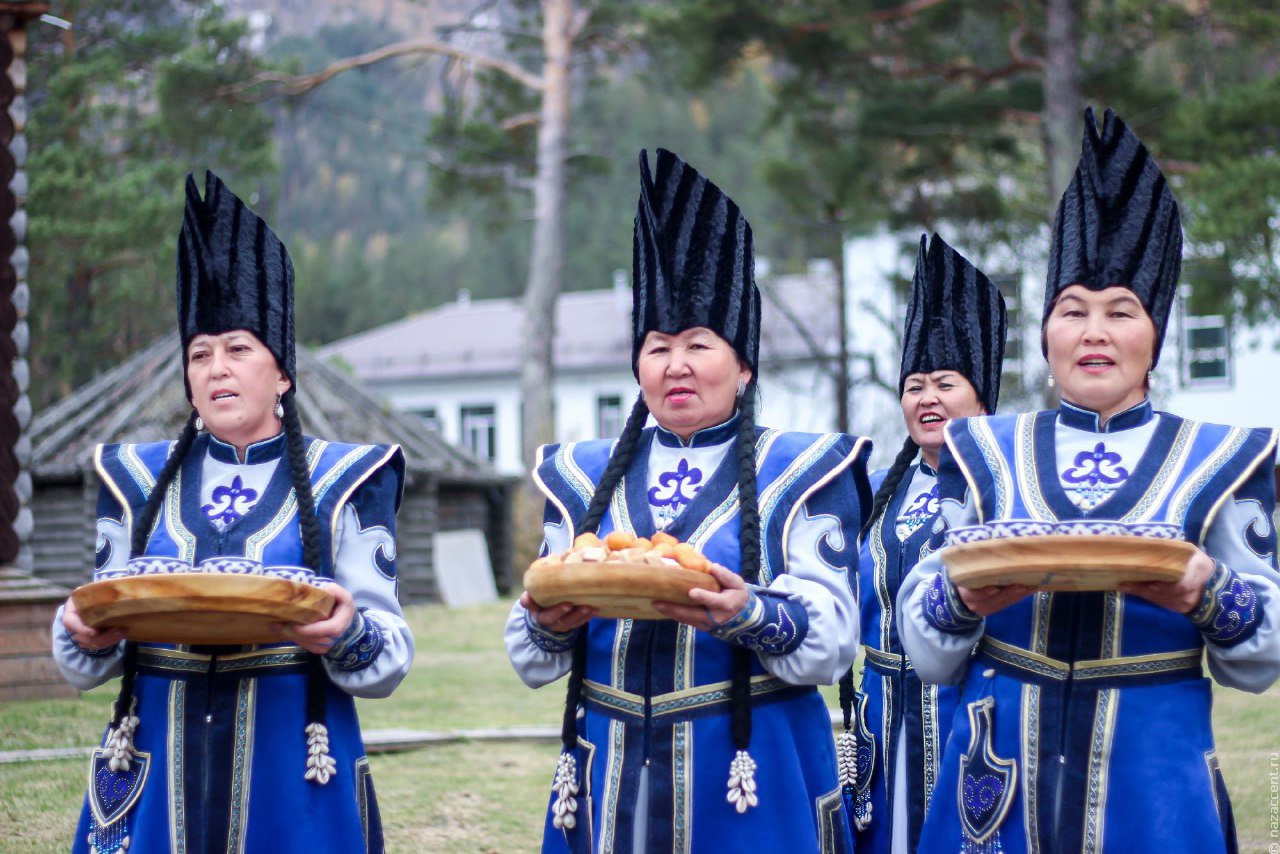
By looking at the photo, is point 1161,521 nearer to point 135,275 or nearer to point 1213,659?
point 1213,659

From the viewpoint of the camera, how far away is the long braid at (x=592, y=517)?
355 centimetres

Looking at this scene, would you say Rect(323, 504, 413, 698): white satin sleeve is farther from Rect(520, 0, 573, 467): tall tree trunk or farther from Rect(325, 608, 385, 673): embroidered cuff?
Rect(520, 0, 573, 467): tall tree trunk

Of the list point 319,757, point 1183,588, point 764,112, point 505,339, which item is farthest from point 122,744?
point 505,339

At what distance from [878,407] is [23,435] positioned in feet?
64.7

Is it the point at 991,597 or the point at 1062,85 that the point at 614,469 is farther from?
the point at 1062,85

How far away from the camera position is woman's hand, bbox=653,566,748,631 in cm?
312

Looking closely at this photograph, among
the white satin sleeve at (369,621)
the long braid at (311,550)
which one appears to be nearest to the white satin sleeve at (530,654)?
the white satin sleeve at (369,621)

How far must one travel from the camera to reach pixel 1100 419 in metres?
3.52

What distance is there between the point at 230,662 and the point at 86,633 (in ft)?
1.19

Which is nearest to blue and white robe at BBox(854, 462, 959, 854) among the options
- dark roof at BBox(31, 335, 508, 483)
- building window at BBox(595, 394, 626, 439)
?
dark roof at BBox(31, 335, 508, 483)

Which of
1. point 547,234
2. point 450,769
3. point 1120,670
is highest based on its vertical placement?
point 547,234

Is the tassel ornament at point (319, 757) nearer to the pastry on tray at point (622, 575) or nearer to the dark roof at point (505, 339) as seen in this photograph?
the pastry on tray at point (622, 575)

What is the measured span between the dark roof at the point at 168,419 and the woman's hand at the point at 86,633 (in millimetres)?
14596

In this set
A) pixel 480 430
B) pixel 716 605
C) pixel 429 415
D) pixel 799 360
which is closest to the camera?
pixel 716 605
